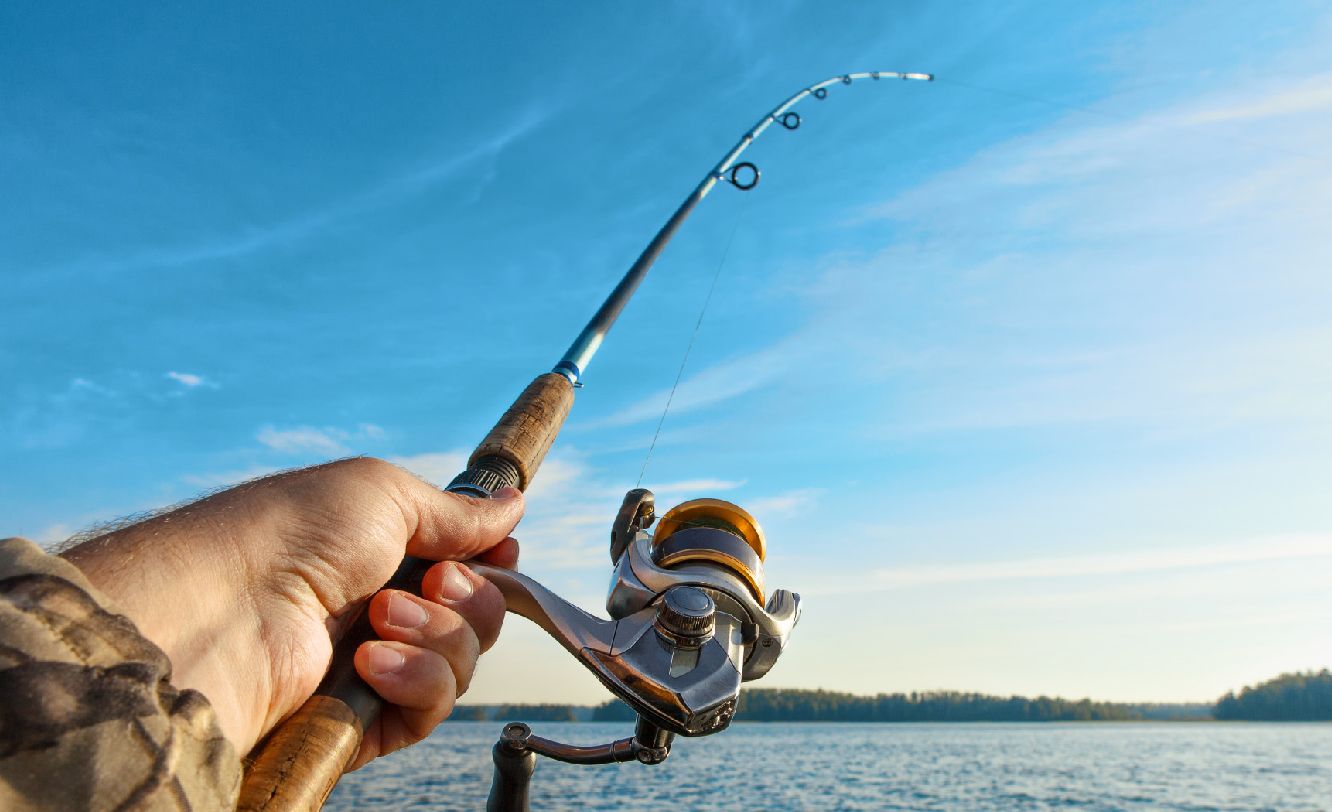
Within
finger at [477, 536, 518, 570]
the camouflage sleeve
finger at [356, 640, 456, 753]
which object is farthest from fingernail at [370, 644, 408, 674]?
the camouflage sleeve

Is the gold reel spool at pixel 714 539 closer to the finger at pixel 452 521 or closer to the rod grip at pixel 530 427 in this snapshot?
the finger at pixel 452 521

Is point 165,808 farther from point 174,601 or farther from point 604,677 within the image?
point 604,677

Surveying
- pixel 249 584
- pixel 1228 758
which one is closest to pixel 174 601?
pixel 249 584

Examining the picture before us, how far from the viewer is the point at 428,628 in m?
1.58

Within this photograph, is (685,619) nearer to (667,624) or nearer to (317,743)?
(667,624)

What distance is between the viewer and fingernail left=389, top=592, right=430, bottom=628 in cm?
154

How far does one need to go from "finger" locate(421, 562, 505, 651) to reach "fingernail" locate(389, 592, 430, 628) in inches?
2.4

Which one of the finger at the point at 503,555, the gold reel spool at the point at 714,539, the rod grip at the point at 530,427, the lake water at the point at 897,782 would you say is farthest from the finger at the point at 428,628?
the lake water at the point at 897,782

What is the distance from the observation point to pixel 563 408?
2.53m

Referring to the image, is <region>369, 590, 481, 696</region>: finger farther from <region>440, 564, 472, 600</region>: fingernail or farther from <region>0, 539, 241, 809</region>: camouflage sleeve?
<region>0, 539, 241, 809</region>: camouflage sleeve

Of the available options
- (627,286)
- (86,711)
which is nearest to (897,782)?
(627,286)

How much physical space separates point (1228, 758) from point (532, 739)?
41945 millimetres

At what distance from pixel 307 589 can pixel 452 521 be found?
13.2 inches

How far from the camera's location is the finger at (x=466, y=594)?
5.39ft
